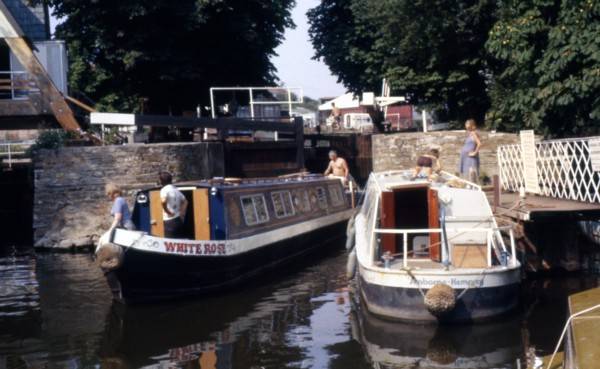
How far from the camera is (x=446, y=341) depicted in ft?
35.0

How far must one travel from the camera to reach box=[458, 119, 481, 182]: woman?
651 inches

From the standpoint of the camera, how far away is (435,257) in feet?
41.0

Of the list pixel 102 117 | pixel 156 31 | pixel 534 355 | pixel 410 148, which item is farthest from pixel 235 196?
pixel 156 31

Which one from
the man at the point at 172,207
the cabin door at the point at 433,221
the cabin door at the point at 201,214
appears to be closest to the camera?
A: the cabin door at the point at 433,221

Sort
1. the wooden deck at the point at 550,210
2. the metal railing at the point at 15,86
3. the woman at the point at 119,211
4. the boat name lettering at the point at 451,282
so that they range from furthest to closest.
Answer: the metal railing at the point at 15,86 < the woman at the point at 119,211 < the wooden deck at the point at 550,210 < the boat name lettering at the point at 451,282

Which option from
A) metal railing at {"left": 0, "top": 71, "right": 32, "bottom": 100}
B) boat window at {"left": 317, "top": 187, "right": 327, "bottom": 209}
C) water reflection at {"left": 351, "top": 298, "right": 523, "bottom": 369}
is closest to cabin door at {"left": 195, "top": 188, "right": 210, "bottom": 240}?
water reflection at {"left": 351, "top": 298, "right": 523, "bottom": 369}

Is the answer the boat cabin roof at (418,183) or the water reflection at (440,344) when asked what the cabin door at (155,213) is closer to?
the boat cabin roof at (418,183)

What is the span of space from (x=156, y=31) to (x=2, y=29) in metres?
4.50

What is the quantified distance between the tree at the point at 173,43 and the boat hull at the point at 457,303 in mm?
17488

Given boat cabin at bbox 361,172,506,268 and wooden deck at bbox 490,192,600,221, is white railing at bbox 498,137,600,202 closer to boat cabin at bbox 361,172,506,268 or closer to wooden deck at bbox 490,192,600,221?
wooden deck at bbox 490,192,600,221

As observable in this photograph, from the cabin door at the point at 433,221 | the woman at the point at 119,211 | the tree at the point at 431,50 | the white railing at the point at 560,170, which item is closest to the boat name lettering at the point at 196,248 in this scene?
the woman at the point at 119,211

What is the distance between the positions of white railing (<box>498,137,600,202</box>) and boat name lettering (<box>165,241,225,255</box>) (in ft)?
18.7

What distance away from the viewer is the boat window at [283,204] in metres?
17.4

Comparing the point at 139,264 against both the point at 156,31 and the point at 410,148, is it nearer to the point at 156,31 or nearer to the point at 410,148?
the point at 410,148
